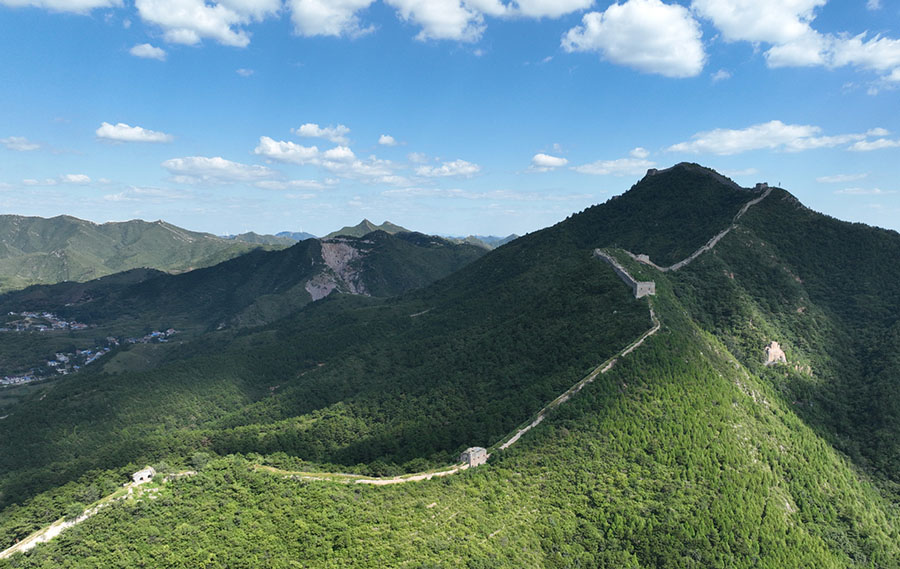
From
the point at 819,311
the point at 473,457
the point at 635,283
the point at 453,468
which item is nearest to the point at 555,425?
the point at 473,457

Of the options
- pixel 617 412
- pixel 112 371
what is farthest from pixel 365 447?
pixel 112 371

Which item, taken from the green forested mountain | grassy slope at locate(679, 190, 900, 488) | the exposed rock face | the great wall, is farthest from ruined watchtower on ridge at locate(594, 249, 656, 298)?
the exposed rock face

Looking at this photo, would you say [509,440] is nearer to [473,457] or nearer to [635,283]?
[473,457]

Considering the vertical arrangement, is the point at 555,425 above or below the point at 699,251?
below

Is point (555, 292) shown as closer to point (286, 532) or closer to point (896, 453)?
point (896, 453)

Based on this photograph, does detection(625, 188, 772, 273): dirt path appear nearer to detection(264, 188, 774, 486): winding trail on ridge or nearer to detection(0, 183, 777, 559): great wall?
detection(0, 183, 777, 559): great wall
